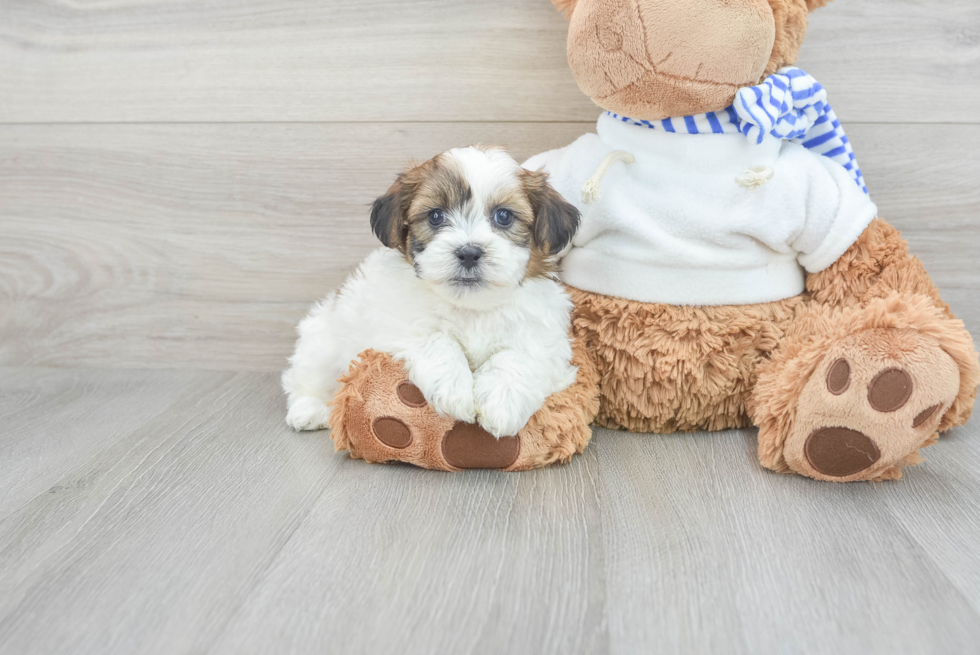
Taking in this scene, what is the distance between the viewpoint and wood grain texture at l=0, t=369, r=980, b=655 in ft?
2.98

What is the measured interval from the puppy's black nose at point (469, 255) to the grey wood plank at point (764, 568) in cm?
48

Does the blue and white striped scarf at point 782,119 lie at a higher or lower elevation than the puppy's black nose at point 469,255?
higher

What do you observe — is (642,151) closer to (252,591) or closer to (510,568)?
(510,568)

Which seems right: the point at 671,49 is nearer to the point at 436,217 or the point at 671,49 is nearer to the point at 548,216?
the point at 548,216

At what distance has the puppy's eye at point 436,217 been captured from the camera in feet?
4.43

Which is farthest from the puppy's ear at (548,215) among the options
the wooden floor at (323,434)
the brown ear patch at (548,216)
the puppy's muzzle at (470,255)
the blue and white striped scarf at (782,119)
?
the wooden floor at (323,434)

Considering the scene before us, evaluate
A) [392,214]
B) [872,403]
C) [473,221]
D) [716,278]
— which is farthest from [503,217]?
[872,403]

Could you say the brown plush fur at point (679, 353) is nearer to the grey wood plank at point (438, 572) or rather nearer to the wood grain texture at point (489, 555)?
the wood grain texture at point (489, 555)

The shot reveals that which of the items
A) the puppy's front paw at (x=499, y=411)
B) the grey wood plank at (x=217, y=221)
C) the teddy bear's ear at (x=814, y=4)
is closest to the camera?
the puppy's front paw at (x=499, y=411)

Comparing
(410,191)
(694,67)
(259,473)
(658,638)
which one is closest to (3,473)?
(259,473)

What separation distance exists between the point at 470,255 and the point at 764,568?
69 centimetres

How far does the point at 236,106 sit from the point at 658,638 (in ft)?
5.49

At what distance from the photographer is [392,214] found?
1380 mm

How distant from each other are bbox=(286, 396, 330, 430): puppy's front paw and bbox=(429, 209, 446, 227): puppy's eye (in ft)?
1.82
